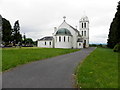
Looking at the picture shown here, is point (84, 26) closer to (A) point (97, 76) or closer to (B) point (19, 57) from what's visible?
(B) point (19, 57)

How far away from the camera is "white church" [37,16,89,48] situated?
160ft

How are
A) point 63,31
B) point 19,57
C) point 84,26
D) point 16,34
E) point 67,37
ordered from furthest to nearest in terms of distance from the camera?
point 16,34
point 84,26
point 63,31
point 67,37
point 19,57

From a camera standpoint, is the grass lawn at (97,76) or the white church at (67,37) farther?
the white church at (67,37)

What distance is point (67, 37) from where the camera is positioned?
4884 cm

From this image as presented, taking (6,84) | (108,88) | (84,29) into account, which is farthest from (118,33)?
(84,29)

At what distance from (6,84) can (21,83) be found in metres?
0.64

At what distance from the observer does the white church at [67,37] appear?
48688mm

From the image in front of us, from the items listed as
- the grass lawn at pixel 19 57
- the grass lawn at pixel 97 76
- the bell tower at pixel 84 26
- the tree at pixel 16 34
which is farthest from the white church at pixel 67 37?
the grass lawn at pixel 97 76

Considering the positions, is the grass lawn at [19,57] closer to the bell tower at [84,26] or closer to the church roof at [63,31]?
the church roof at [63,31]

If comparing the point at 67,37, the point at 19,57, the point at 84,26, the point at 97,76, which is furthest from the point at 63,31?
the point at 97,76

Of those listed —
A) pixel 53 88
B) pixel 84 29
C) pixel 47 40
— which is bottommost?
pixel 53 88

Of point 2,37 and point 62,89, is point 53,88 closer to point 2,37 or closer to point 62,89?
point 62,89

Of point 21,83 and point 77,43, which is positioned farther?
point 77,43

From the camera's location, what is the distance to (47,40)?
2157 inches
